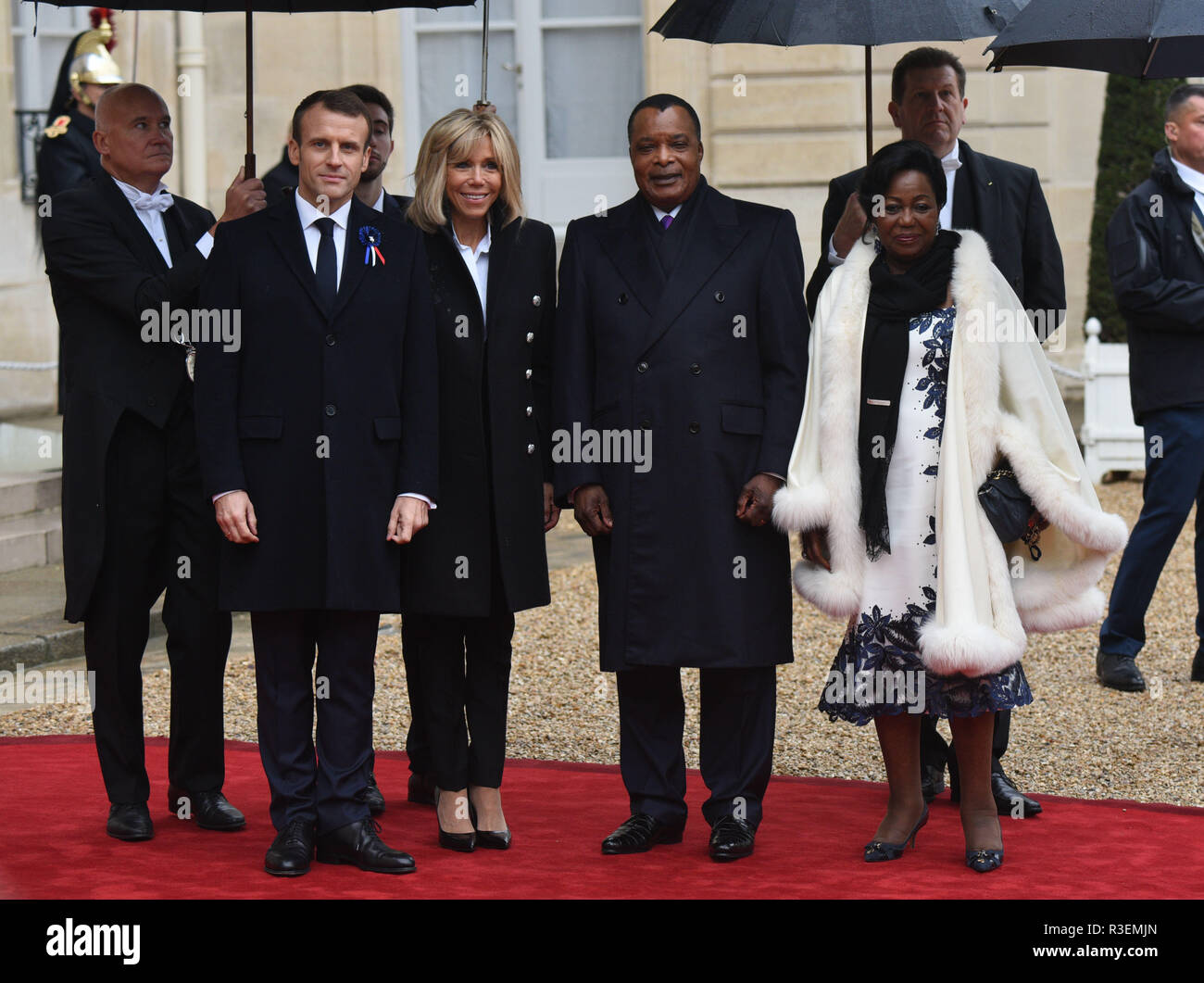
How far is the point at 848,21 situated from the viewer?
5172mm

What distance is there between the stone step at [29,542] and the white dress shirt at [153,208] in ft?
13.6

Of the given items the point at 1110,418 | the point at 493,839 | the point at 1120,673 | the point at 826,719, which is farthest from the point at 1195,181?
the point at 1110,418

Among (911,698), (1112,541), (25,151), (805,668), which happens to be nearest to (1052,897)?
(911,698)

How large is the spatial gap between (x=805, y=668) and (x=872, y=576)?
9.86 ft

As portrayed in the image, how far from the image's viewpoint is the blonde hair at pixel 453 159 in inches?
194

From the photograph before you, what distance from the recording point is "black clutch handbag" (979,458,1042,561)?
4703mm

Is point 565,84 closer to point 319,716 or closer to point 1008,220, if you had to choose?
point 1008,220

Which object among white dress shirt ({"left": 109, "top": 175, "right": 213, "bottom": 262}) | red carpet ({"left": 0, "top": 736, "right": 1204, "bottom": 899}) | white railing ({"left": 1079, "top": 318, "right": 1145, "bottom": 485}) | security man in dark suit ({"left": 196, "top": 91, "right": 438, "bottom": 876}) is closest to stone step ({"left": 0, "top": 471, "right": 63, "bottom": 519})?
red carpet ({"left": 0, "top": 736, "right": 1204, "bottom": 899})

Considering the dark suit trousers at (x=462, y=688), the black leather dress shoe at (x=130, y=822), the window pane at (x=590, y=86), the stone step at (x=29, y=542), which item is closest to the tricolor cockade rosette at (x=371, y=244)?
the dark suit trousers at (x=462, y=688)

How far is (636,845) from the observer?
4953mm

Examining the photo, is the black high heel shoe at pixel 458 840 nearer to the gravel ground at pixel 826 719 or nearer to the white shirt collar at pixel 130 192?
the gravel ground at pixel 826 719

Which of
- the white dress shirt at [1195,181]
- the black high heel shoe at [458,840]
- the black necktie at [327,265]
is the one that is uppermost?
the white dress shirt at [1195,181]

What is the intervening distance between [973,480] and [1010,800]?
1.15 metres
